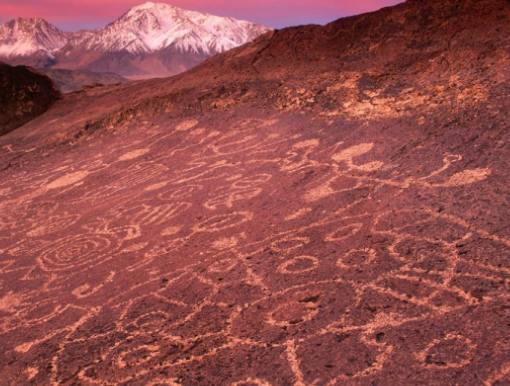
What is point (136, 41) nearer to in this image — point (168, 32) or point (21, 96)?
point (168, 32)

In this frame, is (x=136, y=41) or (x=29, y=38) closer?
(x=136, y=41)

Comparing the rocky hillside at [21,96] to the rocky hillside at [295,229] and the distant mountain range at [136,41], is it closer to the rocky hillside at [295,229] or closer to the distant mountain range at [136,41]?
the rocky hillside at [295,229]

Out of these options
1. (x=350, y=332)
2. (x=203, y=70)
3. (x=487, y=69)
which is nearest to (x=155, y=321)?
(x=350, y=332)

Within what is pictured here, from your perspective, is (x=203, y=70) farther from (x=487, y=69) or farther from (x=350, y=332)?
(x=350, y=332)

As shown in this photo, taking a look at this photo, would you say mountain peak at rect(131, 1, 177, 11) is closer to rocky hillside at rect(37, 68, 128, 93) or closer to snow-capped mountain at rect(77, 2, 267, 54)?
snow-capped mountain at rect(77, 2, 267, 54)

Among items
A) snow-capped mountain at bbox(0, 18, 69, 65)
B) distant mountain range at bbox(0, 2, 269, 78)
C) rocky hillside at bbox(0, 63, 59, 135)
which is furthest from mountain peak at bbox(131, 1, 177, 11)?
rocky hillside at bbox(0, 63, 59, 135)

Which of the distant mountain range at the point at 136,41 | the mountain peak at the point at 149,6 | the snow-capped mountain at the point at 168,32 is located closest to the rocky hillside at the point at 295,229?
the distant mountain range at the point at 136,41

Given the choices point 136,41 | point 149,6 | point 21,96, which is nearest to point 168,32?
point 136,41
